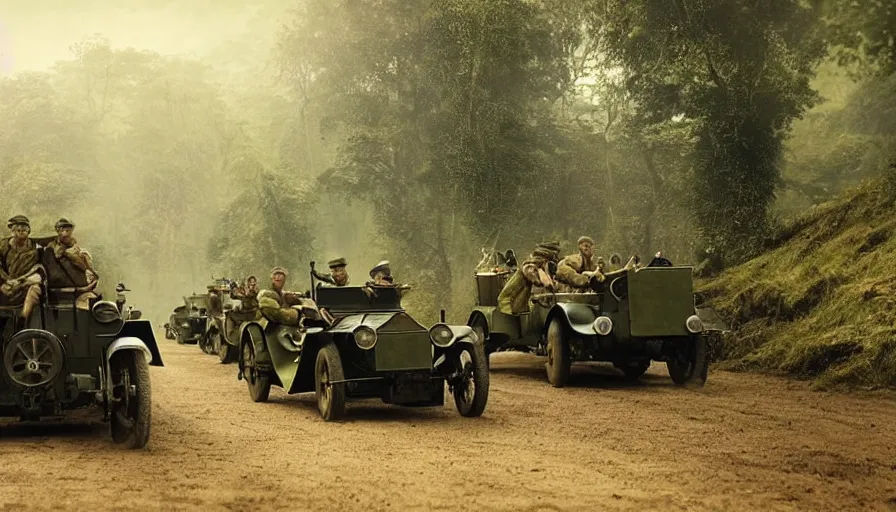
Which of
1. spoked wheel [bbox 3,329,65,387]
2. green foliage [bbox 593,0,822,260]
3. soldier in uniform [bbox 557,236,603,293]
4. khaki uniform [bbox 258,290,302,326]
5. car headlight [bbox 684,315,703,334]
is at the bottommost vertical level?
spoked wheel [bbox 3,329,65,387]

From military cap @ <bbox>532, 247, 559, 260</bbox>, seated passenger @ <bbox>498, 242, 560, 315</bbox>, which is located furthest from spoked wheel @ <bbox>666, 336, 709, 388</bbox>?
military cap @ <bbox>532, 247, 559, 260</bbox>

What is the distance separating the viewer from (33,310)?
8641 millimetres

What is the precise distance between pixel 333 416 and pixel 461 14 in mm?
22753

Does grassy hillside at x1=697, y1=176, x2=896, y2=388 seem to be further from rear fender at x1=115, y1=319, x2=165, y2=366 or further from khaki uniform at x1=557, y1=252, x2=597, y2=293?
rear fender at x1=115, y1=319, x2=165, y2=366

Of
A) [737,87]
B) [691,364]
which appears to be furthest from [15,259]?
[737,87]

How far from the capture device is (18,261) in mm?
9102

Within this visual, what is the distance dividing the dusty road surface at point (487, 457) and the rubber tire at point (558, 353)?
3.38 ft

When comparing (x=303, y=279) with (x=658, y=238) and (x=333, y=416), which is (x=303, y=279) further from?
(x=333, y=416)

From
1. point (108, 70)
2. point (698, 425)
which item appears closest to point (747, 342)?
point (698, 425)

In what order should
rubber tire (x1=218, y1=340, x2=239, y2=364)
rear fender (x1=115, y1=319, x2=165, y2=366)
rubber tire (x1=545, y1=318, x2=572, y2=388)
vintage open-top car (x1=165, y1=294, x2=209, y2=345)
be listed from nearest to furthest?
rear fender (x1=115, y1=319, x2=165, y2=366)
rubber tire (x1=545, y1=318, x2=572, y2=388)
rubber tire (x1=218, y1=340, x2=239, y2=364)
vintage open-top car (x1=165, y1=294, x2=209, y2=345)

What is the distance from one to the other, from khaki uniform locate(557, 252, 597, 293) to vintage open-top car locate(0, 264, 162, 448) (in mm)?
6126

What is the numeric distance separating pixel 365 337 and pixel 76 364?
2.66 metres

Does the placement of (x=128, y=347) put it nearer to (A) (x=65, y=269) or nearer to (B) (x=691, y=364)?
(A) (x=65, y=269)

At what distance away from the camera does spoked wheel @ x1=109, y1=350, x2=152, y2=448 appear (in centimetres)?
811
